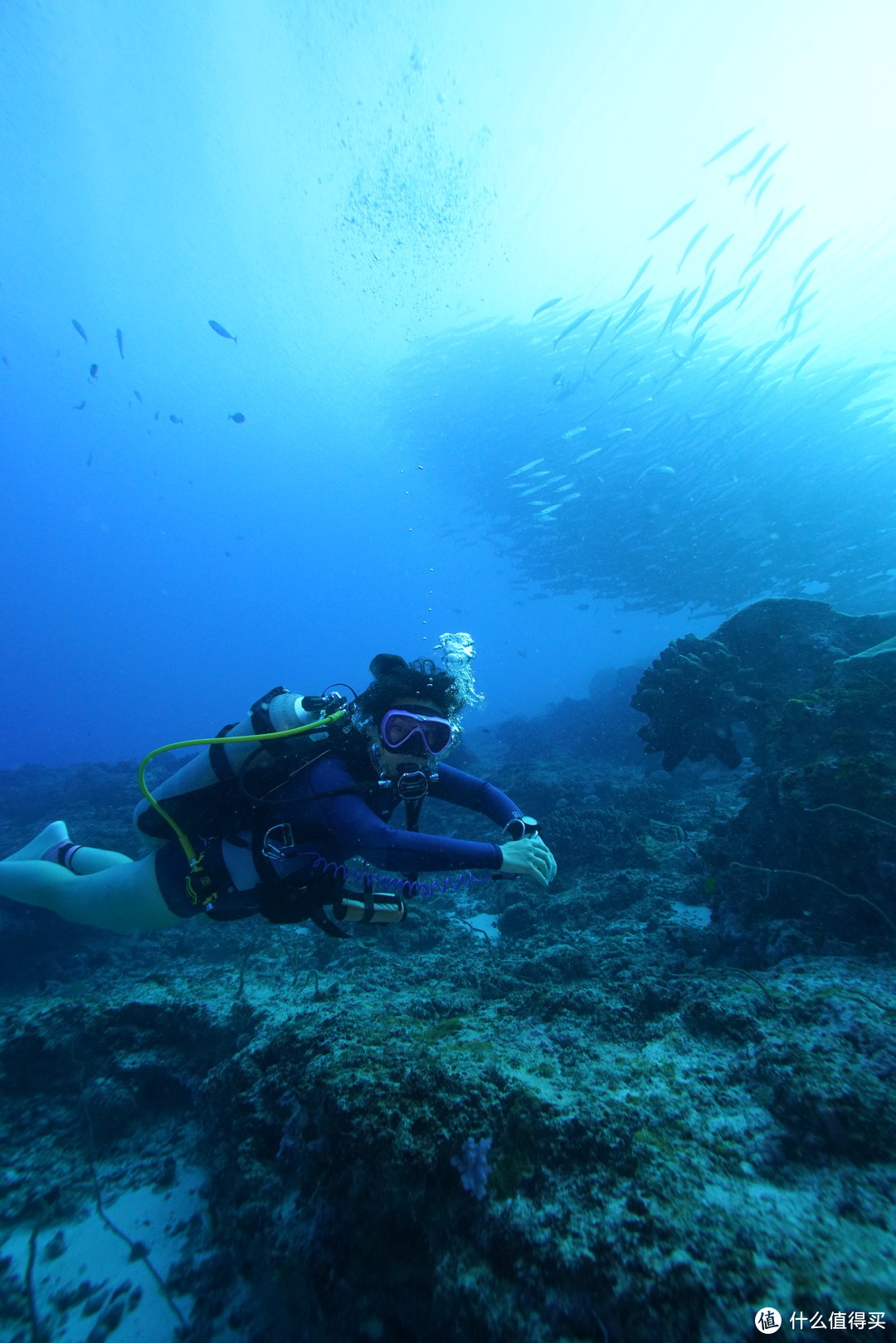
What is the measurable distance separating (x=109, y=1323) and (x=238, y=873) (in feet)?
6.95

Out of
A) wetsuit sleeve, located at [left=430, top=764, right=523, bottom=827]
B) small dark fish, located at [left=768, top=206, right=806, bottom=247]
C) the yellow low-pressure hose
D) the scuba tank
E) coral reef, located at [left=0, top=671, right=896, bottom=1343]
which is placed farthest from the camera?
small dark fish, located at [left=768, top=206, right=806, bottom=247]

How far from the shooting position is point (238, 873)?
3375 millimetres

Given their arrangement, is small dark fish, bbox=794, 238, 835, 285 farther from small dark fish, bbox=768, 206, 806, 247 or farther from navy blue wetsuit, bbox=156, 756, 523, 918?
navy blue wetsuit, bbox=156, 756, 523, 918

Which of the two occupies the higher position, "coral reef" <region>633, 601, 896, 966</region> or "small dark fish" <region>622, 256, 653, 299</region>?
"small dark fish" <region>622, 256, 653, 299</region>

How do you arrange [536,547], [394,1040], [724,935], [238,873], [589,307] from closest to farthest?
1. [394,1040]
2. [238,873]
3. [724,935]
4. [589,307]
5. [536,547]

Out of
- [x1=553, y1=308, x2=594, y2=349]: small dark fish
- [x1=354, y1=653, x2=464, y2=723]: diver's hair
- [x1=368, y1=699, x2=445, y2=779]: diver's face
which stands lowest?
[x1=368, y1=699, x2=445, y2=779]: diver's face

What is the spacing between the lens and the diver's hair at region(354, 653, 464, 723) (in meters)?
3.46

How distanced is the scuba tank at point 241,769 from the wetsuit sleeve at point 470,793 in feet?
3.37

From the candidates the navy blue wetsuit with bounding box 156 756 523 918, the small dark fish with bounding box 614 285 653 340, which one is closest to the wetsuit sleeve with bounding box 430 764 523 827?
Result: the navy blue wetsuit with bounding box 156 756 523 918

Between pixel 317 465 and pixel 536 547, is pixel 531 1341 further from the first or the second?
pixel 317 465

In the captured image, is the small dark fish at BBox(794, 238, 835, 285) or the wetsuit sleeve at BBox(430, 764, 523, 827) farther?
the small dark fish at BBox(794, 238, 835, 285)

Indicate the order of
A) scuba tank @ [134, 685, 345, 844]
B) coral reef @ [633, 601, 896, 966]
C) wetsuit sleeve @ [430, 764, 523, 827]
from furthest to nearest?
wetsuit sleeve @ [430, 764, 523, 827]
coral reef @ [633, 601, 896, 966]
scuba tank @ [134, 685, 345, 844]

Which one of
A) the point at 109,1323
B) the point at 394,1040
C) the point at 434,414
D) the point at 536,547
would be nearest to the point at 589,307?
the point at 434,414

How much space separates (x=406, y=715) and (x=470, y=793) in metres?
1.13
